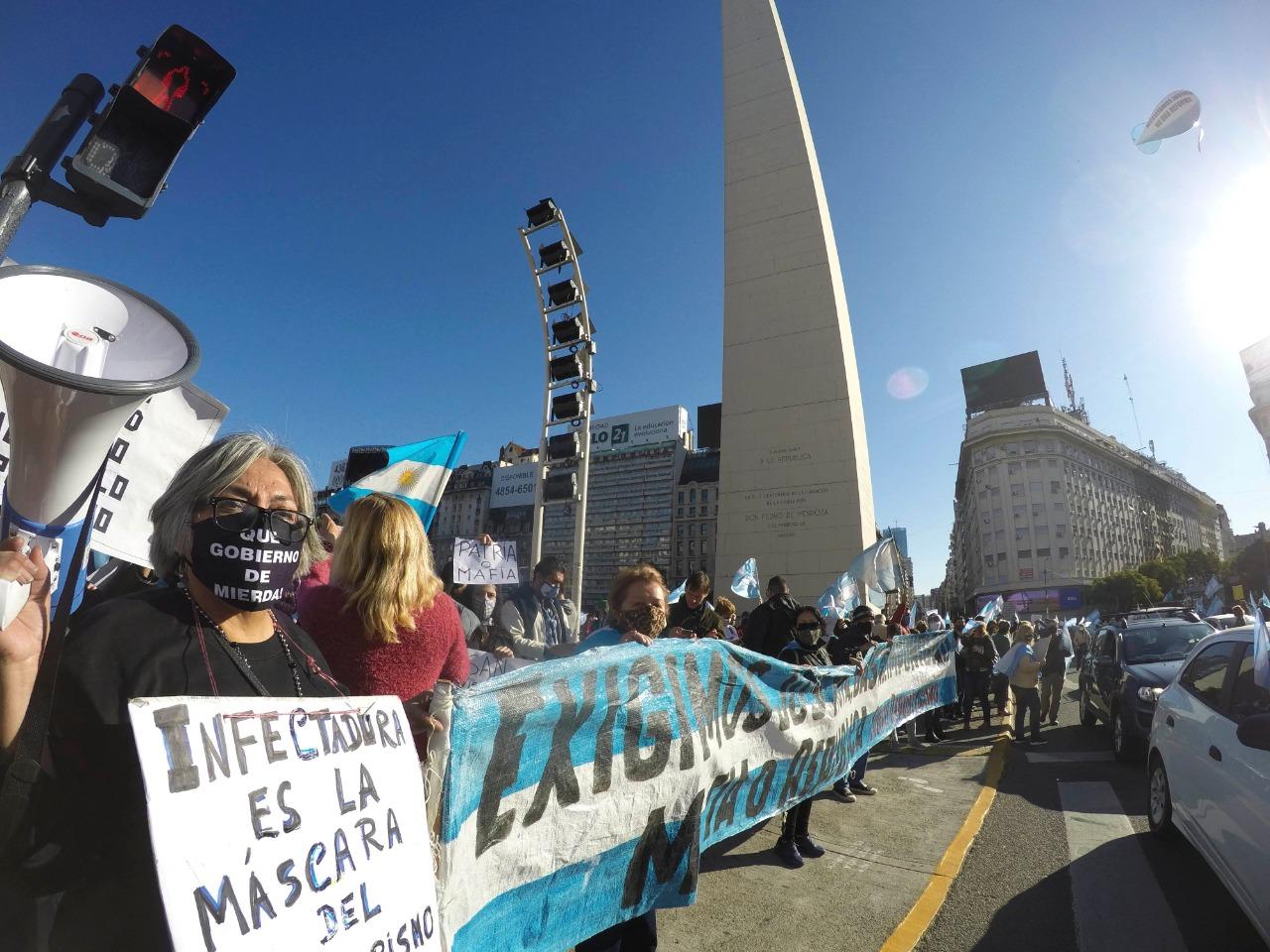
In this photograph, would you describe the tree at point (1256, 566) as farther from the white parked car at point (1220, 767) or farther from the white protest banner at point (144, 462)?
the white protest banner at point (144, 462)

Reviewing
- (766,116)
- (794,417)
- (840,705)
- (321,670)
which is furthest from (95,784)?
(766,116)

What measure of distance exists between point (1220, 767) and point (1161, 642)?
6.21 metres

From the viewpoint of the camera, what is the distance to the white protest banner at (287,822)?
42.6 inches

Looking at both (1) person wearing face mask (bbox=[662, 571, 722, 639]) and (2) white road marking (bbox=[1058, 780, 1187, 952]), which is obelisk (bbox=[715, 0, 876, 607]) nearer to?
(2) white road marking (bbox=[1058, 780, 1187, 952])

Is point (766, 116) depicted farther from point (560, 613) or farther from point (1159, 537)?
point (1159, 537)

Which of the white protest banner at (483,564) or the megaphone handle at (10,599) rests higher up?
the white protest banner at (483,564)

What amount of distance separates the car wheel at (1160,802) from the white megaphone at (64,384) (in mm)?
5890

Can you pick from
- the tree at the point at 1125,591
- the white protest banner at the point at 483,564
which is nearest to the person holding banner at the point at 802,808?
the white protest banner at the point at 483,564

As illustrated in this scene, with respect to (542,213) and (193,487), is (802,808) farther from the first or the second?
(542,213)

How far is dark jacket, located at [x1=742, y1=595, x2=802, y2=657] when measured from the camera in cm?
552

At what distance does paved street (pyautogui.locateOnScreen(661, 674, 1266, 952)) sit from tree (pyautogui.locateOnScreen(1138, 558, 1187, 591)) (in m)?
79.0

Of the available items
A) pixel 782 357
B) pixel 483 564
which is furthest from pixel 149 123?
pixel 782 357

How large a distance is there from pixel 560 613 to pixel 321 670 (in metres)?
4.66

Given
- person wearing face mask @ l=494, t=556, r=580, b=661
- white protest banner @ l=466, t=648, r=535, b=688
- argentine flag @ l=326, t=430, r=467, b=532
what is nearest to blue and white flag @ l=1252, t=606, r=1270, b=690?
person wearing face mask @ l=494, t=556, r=580, b=661
